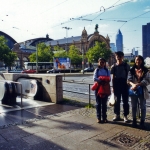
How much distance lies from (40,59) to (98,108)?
57.3 m

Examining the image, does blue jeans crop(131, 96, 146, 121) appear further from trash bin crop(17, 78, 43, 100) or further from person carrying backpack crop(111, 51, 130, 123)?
trash bin crop(17, 78, 43, 100)

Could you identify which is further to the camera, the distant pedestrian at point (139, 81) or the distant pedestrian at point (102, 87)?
the distant pedestrian at point (102, 87)

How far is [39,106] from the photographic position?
707cm

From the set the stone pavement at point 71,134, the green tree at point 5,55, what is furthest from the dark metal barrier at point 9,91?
the green tree at point 5,55

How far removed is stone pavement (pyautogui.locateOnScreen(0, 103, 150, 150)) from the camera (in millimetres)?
3602

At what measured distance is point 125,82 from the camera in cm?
482

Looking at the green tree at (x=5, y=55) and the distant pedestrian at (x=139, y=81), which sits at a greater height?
the green tree at (x=5, y=55)

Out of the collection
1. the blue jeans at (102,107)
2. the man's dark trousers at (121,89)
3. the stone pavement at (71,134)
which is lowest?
the stone pavement at (71,134)

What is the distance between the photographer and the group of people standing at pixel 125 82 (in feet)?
14.6

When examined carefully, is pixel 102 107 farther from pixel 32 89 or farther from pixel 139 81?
pixel 32 89

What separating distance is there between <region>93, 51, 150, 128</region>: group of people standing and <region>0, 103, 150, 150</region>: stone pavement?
31 cm

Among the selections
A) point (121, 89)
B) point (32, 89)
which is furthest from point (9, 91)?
point (121, 89)

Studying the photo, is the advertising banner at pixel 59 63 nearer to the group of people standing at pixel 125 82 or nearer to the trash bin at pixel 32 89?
the trash bin at pixel 32 89

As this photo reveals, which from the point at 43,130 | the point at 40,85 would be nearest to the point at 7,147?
the point at 43,130
